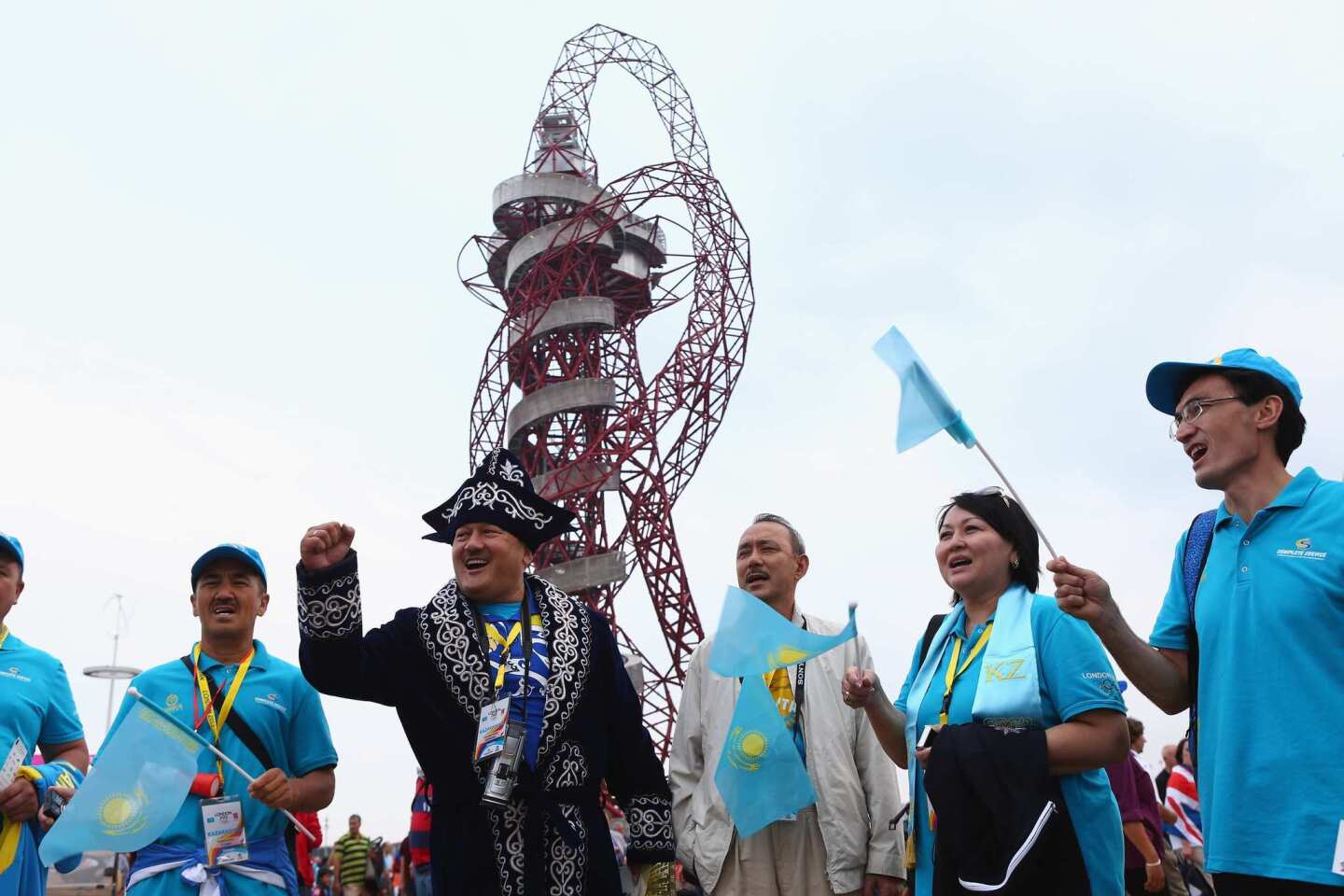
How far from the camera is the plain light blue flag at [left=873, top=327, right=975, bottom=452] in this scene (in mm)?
3178

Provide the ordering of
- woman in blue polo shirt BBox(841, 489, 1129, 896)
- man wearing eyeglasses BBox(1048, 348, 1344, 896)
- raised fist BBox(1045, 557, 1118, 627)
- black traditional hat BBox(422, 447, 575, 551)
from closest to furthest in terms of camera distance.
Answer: man wearing eyeglasses BBox(1048, 348, 1344, 896), raised fist BBox(1045, 557, 1118, 627), woman in blue polo shirt BBox(841, 489, 1129, 896), black traditional hat BBox(422, 447, 575, 551)

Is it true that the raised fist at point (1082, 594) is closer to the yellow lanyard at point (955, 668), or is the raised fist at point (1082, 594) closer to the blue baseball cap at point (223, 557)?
the yellow lanyard at point (955, 668)

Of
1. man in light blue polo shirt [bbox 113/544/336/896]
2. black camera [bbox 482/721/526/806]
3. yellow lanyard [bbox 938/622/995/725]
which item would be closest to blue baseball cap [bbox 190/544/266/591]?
man in light blue polo shirt [bbox 113/544/336/896]

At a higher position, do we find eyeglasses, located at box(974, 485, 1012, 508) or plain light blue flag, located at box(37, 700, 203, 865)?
eyeglasses, located at box(974, 485, 1012, 508)

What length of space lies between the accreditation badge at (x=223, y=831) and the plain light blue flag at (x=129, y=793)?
3.5 inches

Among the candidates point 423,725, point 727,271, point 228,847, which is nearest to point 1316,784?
point 423,725

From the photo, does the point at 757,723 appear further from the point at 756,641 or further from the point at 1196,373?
the point at 1196,373

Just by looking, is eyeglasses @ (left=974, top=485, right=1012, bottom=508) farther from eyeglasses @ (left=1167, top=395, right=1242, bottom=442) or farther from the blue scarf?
the blue scarf

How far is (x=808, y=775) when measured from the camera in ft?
12.7

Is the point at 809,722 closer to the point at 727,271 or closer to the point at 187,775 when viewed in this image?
the point at 187,775

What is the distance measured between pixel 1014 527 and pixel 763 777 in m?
1.10

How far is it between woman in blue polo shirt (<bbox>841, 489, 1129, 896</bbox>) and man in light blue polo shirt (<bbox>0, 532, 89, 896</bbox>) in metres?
2.50

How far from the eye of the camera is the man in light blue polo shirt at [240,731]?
335cm

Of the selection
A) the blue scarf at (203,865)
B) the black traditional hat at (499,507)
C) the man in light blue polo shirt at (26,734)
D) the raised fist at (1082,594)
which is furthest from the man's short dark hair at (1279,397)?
the man in light blue polo shirt at (26,734)
